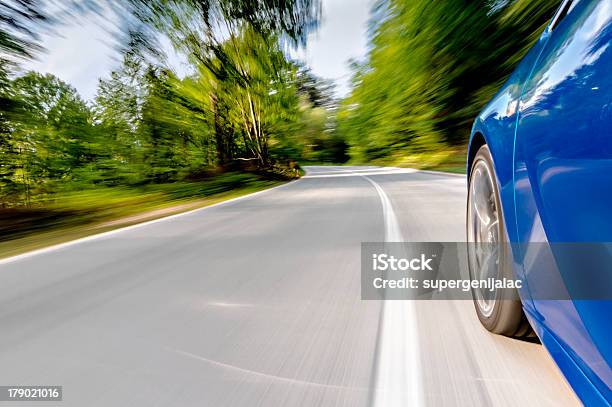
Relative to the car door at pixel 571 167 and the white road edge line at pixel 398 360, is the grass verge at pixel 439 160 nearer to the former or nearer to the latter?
the white road edge line at pixel 398 360

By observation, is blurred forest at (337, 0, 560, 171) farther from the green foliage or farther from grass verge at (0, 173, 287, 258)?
grass verge at (0, 173, 287, 258)

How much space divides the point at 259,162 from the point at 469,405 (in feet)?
87.8

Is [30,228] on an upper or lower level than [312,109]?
lower

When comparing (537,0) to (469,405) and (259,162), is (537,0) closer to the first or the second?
(469,405)

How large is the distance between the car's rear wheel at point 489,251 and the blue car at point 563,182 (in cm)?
2

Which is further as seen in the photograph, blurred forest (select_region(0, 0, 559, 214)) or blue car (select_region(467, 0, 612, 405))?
blurred forest (select_region(0, 0, 559, 214))

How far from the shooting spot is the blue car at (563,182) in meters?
1.01

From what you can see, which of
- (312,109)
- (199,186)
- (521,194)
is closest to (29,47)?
(521,194)

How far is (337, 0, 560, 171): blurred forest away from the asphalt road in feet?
47.2

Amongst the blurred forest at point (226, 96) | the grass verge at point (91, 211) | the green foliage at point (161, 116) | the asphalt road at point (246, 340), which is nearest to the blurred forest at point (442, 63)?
the blurred forest at point (226, 96)

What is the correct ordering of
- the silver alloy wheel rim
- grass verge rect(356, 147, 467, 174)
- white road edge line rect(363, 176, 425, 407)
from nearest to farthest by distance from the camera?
white road edge line rect(363, 176, 425, 407) → the silver alloy wheel rim → grass verge rect(356, 147, 467, 174)

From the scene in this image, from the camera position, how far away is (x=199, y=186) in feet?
59.2

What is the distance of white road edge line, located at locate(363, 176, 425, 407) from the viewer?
1.62 m

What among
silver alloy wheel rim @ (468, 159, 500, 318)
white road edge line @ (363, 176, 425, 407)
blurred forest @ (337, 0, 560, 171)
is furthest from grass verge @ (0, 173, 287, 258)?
blurred forest @ (337, 0, 560, 171)
